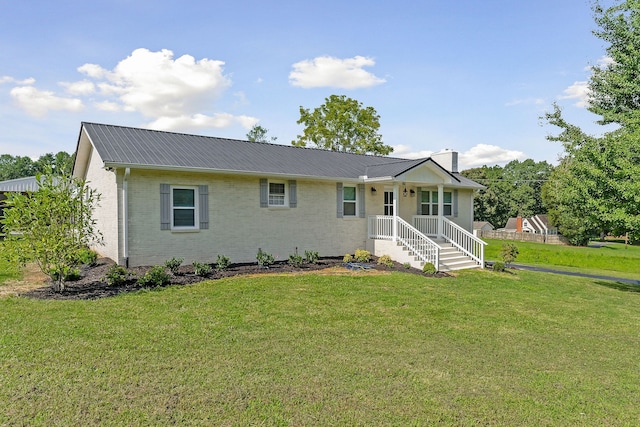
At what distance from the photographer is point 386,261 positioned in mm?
12945

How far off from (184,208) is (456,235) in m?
10.5

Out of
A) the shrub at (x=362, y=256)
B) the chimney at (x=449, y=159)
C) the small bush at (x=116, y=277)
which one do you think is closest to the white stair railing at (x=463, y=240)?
the shrub at (x=362, y=256)

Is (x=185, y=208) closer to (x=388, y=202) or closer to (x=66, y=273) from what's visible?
(x=66, y=273)

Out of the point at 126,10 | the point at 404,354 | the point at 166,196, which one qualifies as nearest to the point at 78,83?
the point at 126,10

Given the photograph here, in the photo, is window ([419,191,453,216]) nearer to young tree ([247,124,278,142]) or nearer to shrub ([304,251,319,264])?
shrub ([304,251,319,264])

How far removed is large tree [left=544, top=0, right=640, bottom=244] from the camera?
10469 mm

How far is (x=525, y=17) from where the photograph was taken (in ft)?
44.3

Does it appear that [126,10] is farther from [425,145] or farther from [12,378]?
[425,145]

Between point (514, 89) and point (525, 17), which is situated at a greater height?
point (525, 17)

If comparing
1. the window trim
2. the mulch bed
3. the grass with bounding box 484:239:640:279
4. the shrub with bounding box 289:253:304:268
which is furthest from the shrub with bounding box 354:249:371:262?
the grass with bounding box 484:239:640:279

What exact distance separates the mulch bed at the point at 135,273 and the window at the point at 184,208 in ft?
4.09

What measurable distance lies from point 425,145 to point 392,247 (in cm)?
2077

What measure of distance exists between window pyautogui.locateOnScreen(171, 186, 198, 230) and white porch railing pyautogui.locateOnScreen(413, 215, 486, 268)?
9.08m

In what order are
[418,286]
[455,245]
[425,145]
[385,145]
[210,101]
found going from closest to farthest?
[418,286]
[455,245]
[210,101]
[425,145]
[385,145]
